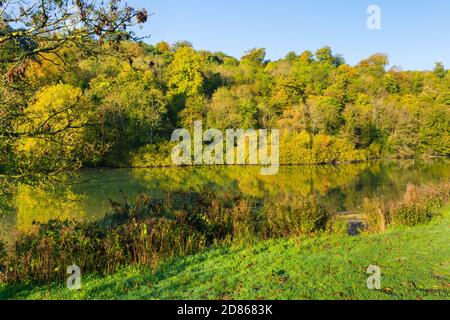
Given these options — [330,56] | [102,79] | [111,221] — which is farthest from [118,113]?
[330,56]

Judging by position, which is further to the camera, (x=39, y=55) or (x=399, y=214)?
(x=399, y=214)

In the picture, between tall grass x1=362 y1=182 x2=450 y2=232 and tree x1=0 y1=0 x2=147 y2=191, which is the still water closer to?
→ tree x1=0 y1=0 x2=147 y2=191

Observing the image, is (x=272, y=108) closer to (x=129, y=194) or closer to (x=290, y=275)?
(x=129, y=194)

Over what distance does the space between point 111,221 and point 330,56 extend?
8054 cm

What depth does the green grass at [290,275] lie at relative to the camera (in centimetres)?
539

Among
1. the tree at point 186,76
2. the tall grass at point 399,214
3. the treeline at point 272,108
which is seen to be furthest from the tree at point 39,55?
the tree at point 186,76

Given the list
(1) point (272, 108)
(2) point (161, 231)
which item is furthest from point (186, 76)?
(2) point (161, 231)

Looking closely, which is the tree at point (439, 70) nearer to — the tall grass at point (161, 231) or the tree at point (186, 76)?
the tree at point (186, 76)

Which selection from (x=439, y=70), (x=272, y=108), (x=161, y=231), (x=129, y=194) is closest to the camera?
(x=161, y=231)

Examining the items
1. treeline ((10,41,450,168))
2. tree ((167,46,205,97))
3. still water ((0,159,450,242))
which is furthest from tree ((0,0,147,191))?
tree ((167,46,205,97))

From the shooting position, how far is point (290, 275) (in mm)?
6145

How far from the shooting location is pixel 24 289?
6.91m

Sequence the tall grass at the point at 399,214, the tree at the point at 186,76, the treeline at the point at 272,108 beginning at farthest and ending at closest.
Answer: the tree at the point at 186,76 < the treeline at the point at 272,108 < the tall grass at the point at 399,214

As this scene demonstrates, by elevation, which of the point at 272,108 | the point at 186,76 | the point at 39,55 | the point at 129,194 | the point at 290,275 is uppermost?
the point at 186,76
